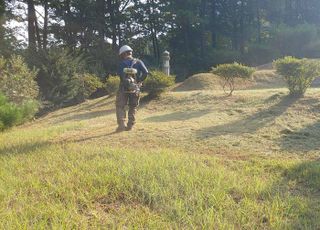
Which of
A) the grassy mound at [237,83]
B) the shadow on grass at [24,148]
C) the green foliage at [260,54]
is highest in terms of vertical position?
the green foliage at [260,54]

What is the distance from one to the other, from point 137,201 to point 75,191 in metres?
0.62

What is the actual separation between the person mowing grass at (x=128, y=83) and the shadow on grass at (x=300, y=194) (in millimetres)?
3356

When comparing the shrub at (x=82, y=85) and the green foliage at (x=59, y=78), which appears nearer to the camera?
the green foliage at (x=59, y=78)

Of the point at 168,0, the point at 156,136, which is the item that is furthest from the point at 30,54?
the point at 168,0

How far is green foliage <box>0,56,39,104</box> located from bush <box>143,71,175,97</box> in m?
4.14

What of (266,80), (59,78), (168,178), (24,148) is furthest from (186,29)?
(168,178)

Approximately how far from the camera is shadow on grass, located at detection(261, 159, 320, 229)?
2.64m

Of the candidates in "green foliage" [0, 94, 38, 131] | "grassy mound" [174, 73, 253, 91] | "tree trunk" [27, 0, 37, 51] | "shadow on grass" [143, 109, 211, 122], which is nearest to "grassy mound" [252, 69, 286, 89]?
"grassy mound" [174, 73, 253, 91]

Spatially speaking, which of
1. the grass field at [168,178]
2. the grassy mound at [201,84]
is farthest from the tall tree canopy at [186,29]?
the grass field at [168,178]

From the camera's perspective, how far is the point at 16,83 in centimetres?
1158

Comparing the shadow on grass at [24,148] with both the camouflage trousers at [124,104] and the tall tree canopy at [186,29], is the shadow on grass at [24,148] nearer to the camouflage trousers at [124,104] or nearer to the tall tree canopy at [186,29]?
the camouflage trousers at [124,104]

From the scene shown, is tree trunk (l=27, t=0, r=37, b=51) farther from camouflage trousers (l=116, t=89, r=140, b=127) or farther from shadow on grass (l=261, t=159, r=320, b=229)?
shadow on grass (l=261, t=159, r=320, b=229)

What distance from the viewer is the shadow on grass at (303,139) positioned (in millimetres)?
4912

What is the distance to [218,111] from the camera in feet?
27.4
